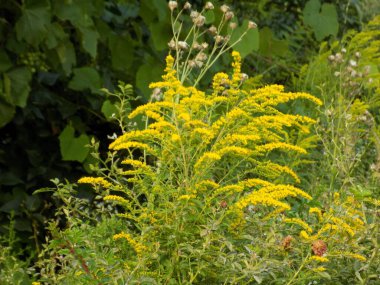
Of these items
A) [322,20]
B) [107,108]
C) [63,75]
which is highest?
[322,20]

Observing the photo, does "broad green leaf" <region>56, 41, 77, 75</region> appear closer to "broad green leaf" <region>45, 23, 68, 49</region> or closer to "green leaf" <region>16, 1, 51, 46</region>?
"broad green leaf" <region>45, 23, 68, 49</region>

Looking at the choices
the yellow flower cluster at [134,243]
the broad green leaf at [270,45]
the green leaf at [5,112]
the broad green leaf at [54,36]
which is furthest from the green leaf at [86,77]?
the yellow flower cluster at [134,243]

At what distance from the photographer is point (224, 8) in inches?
118

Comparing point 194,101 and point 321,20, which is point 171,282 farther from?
point 321,20

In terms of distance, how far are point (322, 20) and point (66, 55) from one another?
140 cm

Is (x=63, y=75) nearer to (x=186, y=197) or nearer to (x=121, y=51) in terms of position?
(x=121, y=51)

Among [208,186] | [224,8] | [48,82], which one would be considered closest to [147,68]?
[48,82]

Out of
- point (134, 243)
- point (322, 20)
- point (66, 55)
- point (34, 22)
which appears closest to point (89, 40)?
point (66, 55)

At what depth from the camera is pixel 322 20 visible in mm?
4832

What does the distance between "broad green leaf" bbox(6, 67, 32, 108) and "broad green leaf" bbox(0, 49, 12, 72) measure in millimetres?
27

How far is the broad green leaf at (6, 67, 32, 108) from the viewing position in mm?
4062

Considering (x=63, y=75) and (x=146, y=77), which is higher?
(x=146, y=77)

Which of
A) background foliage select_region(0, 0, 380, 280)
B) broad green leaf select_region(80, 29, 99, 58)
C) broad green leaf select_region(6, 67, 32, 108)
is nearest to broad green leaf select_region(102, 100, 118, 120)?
background foliage select_region(0, 0, 380, 280)

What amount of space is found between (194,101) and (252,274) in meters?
0.51
